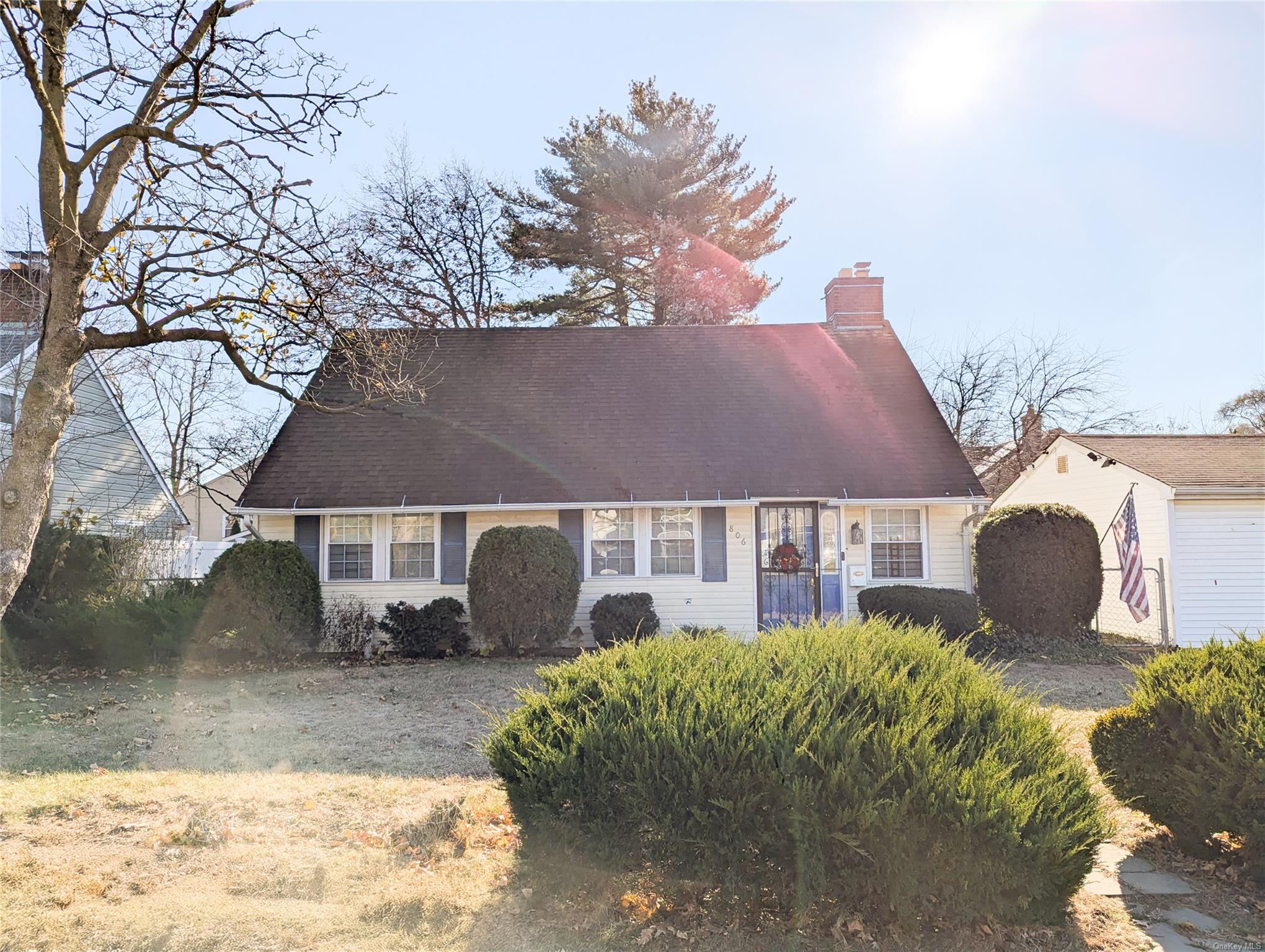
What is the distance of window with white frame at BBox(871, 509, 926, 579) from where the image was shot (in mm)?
14617

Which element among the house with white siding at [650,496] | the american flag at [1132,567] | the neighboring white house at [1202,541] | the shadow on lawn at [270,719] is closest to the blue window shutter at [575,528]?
the house with white siding at [650,496]

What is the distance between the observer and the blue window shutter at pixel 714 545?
14.4 meters

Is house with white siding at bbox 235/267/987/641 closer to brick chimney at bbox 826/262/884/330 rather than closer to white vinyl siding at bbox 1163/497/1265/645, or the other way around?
brick chimney at bbox 826/262/884/330

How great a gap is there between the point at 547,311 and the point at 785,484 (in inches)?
508

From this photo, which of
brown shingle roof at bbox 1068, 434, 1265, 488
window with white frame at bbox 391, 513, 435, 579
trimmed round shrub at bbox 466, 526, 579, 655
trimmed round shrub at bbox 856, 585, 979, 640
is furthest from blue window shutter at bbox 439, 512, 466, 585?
brown shingle roof at bbox 1068, 434, 1265, 488

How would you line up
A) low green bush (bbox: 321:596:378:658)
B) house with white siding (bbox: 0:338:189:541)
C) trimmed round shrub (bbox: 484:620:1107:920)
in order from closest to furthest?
trimmed round shrub (bbox: 484:620:1107:920)
low green bush (bbox: 321:596:378:658)
house with white siding (bbox: 0:338:189:541)

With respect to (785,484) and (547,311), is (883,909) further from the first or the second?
(547,311)

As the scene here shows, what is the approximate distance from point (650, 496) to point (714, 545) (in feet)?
4.37

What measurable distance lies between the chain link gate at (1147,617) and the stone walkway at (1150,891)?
9531 mm

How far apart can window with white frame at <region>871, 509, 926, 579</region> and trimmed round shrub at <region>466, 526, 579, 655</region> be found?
5.15 meters

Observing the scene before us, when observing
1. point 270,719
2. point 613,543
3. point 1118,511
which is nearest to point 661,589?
point 613,543

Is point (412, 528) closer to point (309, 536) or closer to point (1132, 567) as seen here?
point (309, 536)

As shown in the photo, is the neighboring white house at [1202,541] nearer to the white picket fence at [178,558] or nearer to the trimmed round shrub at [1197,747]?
the trimmed round shrub at [1197,747]

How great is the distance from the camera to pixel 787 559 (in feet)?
47.4
